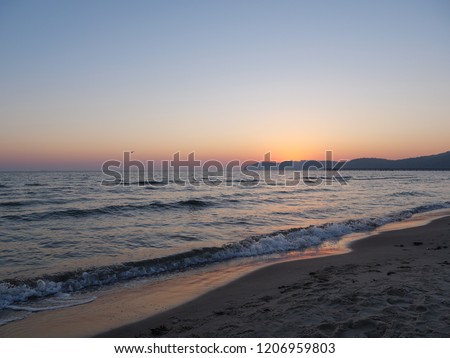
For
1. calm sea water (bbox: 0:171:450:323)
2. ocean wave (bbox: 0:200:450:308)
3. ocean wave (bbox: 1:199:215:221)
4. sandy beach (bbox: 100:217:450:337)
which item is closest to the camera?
sandy beach (bbox: 100:217:450:337)

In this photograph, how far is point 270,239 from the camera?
13273mm

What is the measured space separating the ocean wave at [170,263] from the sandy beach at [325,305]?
2.31 metres

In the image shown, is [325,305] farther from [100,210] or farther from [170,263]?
[100,210]

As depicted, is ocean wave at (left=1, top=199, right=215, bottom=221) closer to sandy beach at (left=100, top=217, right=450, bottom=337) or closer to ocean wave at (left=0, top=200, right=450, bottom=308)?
ocean wave at (left=0, top=200, right=450, bottom=308)

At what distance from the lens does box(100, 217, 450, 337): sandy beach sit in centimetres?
482

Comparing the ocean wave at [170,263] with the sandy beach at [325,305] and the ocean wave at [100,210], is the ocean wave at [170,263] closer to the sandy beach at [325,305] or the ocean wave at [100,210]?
the sandy beach at [325,305]

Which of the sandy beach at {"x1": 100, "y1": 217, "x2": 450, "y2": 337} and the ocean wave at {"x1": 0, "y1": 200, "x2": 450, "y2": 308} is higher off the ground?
the sandy beach at {"x1": 100, "y1": 217, "x2": 450, "y2": 337}

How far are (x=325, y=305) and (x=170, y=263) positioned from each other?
18.2 ft

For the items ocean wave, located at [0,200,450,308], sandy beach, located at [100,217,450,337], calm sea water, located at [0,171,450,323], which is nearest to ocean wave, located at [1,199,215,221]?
calm sea water, located at [0,171,450,323]

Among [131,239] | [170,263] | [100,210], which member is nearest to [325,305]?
[170,263]

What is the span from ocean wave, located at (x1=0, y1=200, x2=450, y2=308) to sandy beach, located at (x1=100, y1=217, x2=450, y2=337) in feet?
7.59

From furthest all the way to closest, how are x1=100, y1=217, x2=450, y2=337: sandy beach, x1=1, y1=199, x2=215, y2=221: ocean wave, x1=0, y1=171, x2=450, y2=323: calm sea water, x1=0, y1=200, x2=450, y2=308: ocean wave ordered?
x1=1, y1=199, x2=215, y2=221: ocean wave → x1=0, y1=171, x2=450, y2=323: calm sea water → x1=0, y1=200, x2=450, y2=308: ocean wave → x1=100, y1=217, x2=450, y2=337: sandy beach

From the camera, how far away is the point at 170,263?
33.2ft

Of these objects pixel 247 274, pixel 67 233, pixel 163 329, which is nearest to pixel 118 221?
pixel 67 233
